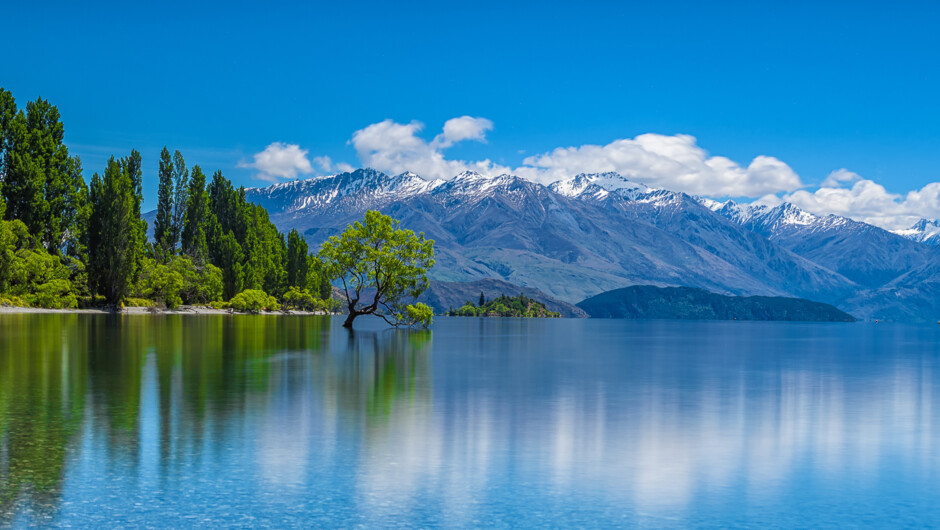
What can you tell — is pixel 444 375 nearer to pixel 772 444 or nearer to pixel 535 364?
pixel 535 364

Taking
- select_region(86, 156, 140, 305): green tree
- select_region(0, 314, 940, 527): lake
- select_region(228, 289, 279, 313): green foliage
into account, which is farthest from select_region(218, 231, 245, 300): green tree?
select_region(0, 314, 940, 527): lake

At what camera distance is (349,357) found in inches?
2238

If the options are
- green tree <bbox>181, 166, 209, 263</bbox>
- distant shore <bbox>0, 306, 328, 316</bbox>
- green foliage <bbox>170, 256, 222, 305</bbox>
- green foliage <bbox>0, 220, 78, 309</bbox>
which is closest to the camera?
green foliage <bbox>0, 220, 78, 309</bbox>

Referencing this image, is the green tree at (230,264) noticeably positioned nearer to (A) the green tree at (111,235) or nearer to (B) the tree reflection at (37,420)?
(A) the green tree at (111,235)

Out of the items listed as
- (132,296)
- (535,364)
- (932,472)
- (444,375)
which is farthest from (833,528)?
(132,296)

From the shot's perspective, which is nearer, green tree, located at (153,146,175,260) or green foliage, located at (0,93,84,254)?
green foliage, located at (0,93,84,254)

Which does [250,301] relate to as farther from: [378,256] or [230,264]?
[378,256]

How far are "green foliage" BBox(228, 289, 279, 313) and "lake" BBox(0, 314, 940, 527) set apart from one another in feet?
409

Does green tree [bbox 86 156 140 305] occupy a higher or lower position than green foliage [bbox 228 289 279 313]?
higher

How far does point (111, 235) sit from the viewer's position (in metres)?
127

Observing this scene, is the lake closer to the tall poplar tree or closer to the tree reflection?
the tree reflection

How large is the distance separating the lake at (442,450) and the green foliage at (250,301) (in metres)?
125

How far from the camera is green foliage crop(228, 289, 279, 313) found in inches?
6545

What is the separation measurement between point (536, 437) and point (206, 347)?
4209 centimetres
